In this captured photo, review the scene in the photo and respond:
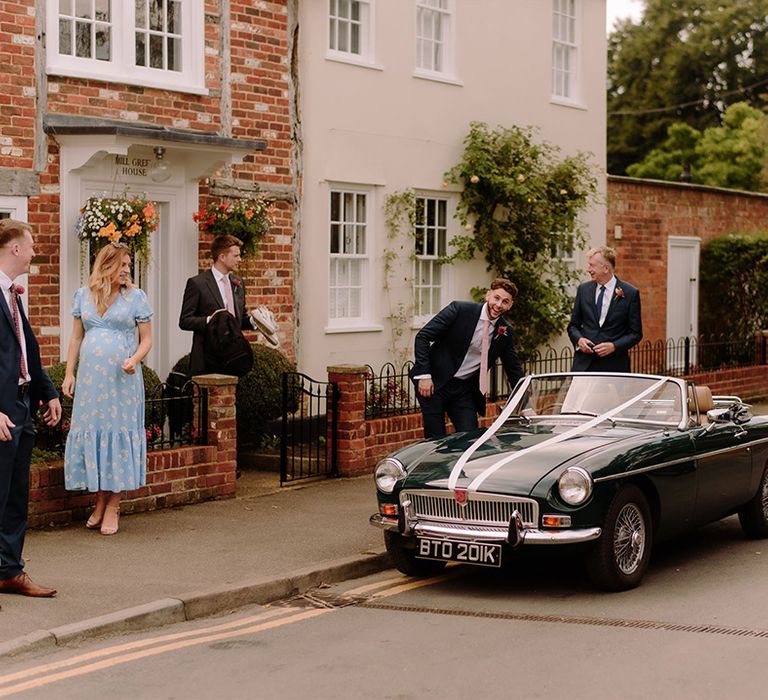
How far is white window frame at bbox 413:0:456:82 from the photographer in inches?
691

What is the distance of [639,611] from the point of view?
7637 mm

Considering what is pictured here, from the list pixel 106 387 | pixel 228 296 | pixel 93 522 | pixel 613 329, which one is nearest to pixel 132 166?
pixel 228 296

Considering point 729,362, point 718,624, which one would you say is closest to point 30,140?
point 718,624

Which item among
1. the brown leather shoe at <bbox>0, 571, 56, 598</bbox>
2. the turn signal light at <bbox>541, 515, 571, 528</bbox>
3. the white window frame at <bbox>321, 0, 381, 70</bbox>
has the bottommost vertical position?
the brown leather shoe at <bbox>0, 571, 56, 598</bbox>

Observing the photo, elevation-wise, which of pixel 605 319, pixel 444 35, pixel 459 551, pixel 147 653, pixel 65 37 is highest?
pixel 444 35

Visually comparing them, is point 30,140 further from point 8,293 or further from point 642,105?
point 642,105

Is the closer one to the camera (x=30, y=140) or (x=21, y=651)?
(x=21, y=651)

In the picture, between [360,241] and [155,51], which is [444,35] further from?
[155,51]

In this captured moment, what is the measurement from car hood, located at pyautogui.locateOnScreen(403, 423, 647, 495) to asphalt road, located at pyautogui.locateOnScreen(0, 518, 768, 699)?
0.50 metres

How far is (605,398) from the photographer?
9266 mm

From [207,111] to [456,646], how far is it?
8728 millimetres

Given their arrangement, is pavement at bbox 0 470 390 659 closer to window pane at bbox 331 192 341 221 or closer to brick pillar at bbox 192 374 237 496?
brick pillar at bbox 192 374 237 496

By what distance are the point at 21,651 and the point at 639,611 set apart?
11.2 ft

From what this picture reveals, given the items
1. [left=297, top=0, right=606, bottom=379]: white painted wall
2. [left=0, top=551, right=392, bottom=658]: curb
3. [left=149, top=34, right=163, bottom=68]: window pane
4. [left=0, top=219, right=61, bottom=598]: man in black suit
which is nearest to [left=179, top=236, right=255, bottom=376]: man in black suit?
[left=149, top=34, right=163, bottom=68]: window pane
